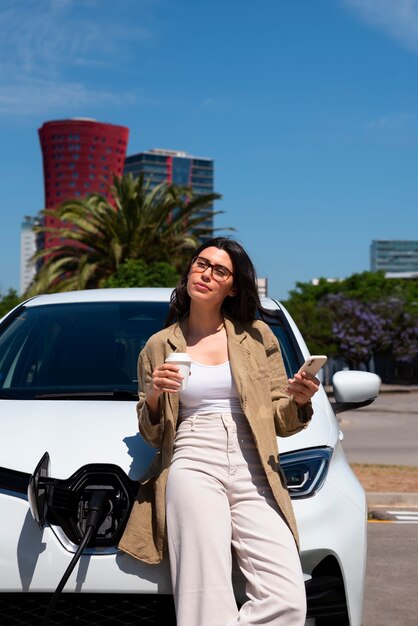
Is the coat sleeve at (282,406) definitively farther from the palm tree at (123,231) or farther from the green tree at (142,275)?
the palm tree at (123,231)

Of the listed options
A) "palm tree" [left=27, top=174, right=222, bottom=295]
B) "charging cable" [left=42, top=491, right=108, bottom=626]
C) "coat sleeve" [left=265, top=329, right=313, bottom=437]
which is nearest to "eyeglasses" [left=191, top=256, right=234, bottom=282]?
"coat sleeve" [left=265, top=329, right=313, bottom=437]

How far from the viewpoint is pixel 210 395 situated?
3125 mm

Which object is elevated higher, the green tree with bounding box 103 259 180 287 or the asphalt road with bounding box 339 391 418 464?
the green tree with bounding box 103 259 180 287

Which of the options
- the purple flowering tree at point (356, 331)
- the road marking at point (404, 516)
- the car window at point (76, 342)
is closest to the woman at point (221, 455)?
the car window at point (76, 342)

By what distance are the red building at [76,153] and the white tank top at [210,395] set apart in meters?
167

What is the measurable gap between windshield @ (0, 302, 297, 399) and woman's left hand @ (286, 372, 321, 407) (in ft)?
3.46

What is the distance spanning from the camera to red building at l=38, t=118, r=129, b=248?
168875mm

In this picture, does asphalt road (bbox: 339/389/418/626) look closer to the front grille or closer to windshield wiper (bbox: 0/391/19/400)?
the front grille

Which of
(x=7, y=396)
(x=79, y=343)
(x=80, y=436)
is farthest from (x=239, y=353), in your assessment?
(x=79, y=343)

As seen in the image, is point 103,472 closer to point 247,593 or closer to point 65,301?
point 247,593

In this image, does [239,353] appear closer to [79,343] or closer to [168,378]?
[168,378]

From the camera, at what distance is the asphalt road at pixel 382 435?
13769mm

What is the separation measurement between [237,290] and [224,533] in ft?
3.05

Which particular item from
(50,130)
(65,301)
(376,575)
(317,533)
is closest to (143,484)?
(317,533)
